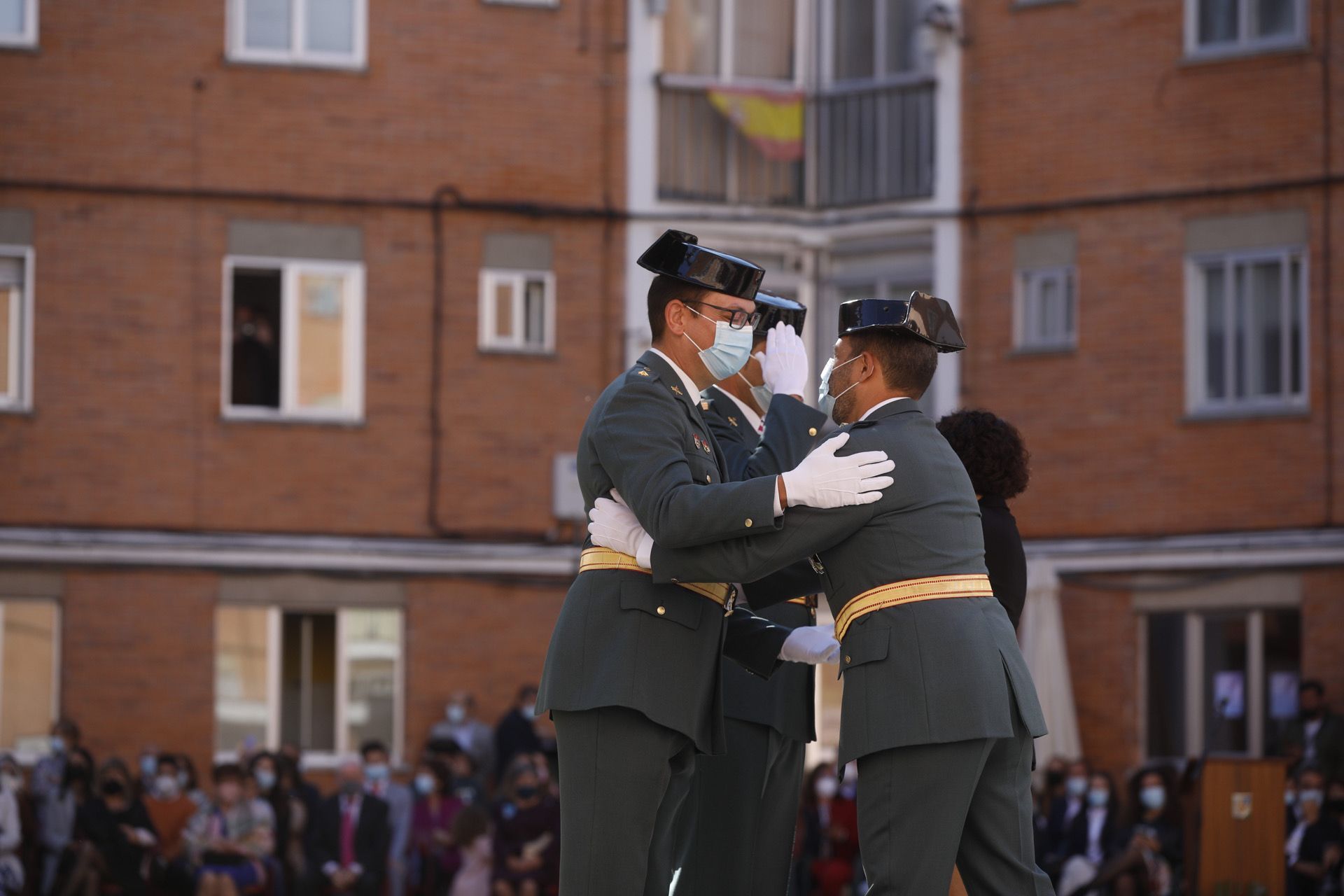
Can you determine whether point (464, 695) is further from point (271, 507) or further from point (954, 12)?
point (954, 12)

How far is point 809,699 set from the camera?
7.56 metres

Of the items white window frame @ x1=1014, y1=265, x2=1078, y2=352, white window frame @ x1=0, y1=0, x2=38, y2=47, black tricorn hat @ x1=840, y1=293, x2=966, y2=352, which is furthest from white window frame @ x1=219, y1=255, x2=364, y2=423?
black tricorn hat @ x1=840, y1=293, x2=966, y2=352

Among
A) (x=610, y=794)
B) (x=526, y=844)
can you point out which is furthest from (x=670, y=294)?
(x=526, y=844)

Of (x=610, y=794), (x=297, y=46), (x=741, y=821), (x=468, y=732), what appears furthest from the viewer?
(x=297, y=46)

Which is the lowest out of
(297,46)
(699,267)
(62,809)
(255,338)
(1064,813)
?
(62,809)

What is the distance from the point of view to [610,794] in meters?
6.31

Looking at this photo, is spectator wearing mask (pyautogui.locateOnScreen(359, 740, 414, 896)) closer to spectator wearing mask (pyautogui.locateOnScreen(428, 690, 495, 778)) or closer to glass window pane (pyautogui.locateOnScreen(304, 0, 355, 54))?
spectator wearing mask (pyautogui.locateOnScreen(428, 690, 495, 778))

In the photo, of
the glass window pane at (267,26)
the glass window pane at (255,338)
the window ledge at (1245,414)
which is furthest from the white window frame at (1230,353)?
the glass window pane at (267,26)

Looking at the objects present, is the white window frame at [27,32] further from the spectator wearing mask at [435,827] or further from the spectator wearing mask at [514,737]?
the spectator wearing mask at [435,827]

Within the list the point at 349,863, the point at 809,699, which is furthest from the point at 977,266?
the point at 809,699

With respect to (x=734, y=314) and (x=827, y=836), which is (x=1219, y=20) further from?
(x=734, y=314)

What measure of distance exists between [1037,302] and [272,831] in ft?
31.3

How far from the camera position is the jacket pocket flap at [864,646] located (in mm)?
6188

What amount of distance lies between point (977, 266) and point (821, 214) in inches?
80.6
